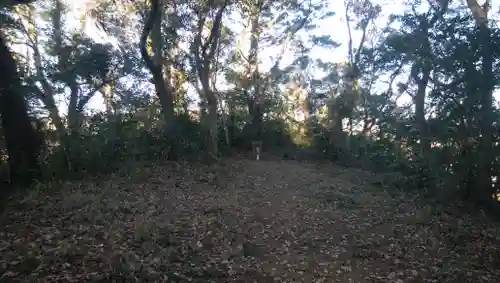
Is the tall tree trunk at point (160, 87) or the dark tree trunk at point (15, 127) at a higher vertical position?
the tall tree trunk at point (160, 87)

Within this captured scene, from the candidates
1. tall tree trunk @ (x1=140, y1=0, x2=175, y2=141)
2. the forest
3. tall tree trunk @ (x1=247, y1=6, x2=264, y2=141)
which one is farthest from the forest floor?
tall tree trunk @ (x1=247, y1=6, x2=264, y2=141)

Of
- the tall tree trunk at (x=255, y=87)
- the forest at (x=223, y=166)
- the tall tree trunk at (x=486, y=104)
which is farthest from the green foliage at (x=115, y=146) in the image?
the tall tree trunk at (x=486, y=104)

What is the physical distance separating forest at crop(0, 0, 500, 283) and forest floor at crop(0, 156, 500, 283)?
0.04 meters

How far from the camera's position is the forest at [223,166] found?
6340mm

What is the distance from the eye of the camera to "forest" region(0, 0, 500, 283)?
20.8ft

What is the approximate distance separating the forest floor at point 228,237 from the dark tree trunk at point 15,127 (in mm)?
1075

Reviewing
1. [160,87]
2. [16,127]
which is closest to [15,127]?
[16,127]

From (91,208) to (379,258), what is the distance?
561cm

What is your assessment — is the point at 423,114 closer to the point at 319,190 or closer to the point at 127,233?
the point at 319,190

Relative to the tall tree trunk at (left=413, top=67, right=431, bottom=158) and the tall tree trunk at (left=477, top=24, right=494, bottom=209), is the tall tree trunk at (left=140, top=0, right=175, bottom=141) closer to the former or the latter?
the tall tree trunk at (left=413, top=67, right=431, bottom=158)

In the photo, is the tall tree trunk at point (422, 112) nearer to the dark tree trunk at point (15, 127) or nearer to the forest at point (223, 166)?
the forest at point (223, 166)

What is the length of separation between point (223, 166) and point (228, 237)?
7.17 m

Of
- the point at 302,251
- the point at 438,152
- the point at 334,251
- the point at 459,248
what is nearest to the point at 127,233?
the point at 302,251

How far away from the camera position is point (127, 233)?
22.3 feet
